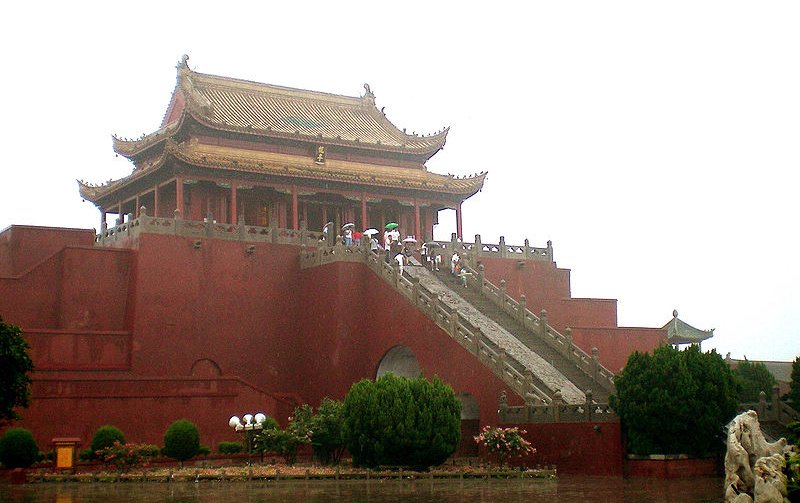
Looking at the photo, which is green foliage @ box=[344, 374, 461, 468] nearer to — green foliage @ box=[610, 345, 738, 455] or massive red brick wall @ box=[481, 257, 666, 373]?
green foliage @ box=[610, 345, 738, 455]

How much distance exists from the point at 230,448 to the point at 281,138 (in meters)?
12.7

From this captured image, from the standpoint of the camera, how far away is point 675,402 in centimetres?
2106

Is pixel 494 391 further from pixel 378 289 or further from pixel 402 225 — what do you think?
pixel 402 225

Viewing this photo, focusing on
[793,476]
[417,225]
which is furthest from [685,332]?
[793,476]

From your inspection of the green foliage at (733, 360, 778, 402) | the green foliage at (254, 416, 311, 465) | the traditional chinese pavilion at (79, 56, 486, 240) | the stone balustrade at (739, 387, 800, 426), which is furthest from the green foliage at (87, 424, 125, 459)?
the green foliage at (733, 360, 778, 402)

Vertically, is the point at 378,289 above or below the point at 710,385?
above

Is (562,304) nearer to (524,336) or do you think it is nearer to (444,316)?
(524,336)

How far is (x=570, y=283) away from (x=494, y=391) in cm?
1105

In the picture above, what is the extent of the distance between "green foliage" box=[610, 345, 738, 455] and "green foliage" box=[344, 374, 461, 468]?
11.3ft

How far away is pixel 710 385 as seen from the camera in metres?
21.4

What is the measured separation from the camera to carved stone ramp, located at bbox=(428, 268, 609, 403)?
25745 millimetres

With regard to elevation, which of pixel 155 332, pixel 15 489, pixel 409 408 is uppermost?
pixel 155 332

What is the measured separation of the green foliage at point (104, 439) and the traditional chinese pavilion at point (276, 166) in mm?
9197

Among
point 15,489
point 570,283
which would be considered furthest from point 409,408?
point 570,283
